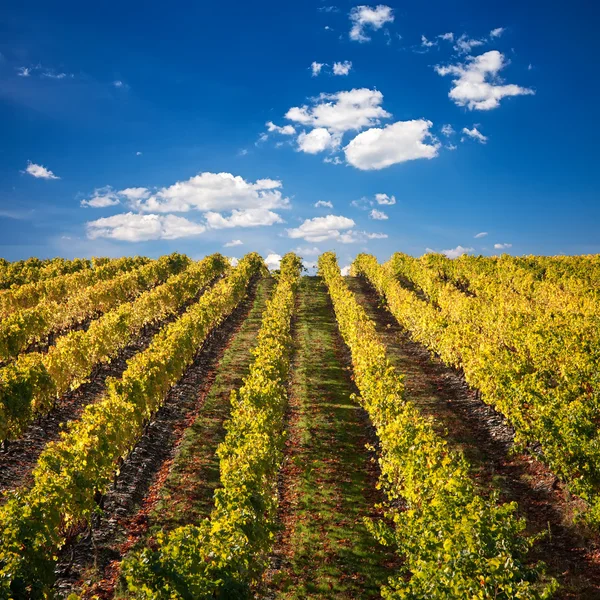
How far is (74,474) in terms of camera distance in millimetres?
13758

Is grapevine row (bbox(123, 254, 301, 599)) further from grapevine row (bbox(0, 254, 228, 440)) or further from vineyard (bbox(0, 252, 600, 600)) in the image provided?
grapevine row (bbox(0, 254, 228, 440))

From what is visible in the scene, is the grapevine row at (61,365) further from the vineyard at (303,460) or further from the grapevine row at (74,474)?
the grapevine row at (74,474)

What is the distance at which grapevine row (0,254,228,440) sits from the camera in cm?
1998

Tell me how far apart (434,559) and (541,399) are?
1077 centimetres

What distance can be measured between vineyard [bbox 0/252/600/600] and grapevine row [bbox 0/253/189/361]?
0.22m

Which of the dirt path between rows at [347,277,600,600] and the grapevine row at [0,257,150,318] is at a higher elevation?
the grapevine row at [0,257,150,318]

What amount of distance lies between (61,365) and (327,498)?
48.2 ft

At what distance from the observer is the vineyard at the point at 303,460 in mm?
9414

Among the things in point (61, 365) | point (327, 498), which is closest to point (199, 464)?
point (327, 498)

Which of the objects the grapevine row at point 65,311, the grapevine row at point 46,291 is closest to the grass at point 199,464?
the grapevine row at point 65,311

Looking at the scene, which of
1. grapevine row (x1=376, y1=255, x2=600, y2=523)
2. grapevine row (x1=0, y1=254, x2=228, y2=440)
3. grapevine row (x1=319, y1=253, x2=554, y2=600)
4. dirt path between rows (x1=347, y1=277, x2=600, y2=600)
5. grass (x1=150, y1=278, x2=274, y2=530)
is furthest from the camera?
grapevine row (x1=0, y1=254, x2=228, y2=440)

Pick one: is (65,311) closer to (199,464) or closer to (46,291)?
(46,291)

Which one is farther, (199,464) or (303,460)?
(303,460)

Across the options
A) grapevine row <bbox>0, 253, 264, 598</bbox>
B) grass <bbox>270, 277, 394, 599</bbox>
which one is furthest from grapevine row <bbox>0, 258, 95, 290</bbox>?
grass <bbox>270, 277, 394, 599</bbox>
